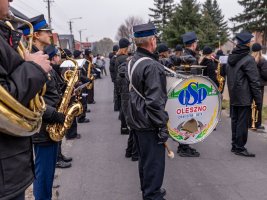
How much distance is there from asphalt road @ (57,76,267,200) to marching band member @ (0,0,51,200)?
103 inches

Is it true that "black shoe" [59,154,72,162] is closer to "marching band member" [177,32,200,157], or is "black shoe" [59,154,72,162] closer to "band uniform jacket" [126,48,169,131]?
"marching band member" [177,32,200,157]

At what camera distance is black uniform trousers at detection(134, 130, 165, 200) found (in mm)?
3848

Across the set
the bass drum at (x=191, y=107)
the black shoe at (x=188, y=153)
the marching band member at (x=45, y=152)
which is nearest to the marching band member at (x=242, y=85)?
the black shoe at (x=188, y=153)

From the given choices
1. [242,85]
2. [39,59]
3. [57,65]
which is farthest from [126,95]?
[39,59]

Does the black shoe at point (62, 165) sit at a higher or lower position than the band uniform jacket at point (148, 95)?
lower

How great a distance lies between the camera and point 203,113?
15.4ft

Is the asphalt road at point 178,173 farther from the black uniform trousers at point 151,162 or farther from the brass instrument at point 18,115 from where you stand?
the brass instrument at point 18,115

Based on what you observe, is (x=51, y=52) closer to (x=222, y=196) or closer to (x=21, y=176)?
(x=21, y=176)

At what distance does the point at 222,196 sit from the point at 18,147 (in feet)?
10.5

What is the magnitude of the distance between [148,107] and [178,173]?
208 centimetres

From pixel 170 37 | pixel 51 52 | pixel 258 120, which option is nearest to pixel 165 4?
pixel 170 37

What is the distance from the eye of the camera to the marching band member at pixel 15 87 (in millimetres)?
1863

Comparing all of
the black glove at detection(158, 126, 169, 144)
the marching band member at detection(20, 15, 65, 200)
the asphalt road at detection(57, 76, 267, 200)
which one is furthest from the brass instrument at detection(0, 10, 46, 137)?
the asphalt road at detection(57, 76, 267, 200)

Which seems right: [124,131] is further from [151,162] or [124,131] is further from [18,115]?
[18,115]
